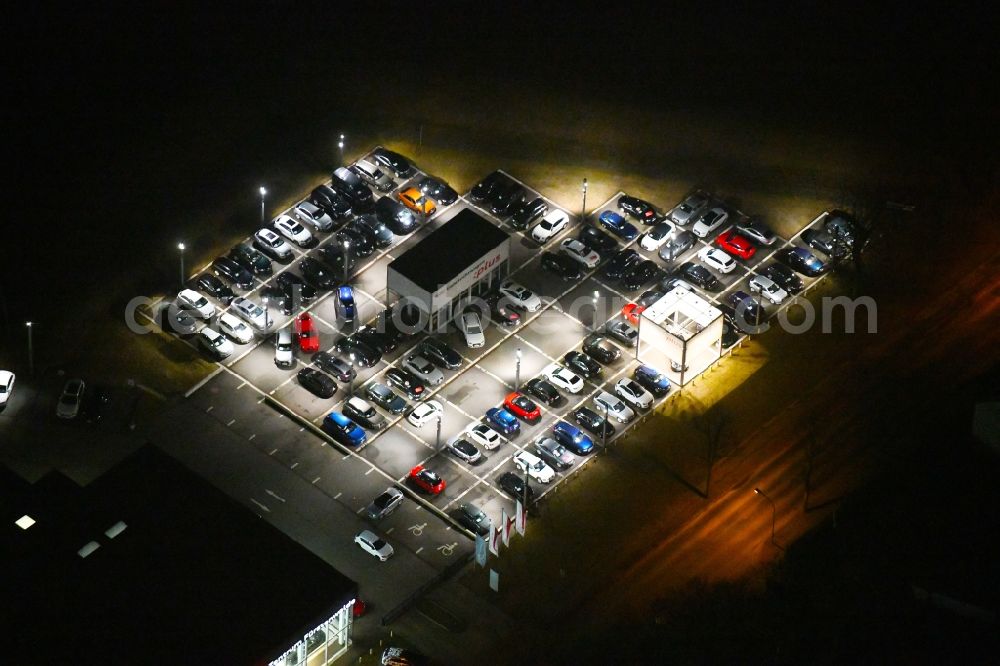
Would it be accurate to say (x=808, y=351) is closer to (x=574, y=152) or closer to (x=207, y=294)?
(x=574, y=152)

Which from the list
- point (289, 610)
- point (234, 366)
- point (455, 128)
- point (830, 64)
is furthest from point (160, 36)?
point (289, 610)

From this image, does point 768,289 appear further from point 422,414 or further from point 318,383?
point 318,383

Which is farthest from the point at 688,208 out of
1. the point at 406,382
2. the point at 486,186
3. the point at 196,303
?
the point at 196,303

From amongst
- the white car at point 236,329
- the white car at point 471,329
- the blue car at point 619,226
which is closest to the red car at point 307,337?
the white car at point 236,329

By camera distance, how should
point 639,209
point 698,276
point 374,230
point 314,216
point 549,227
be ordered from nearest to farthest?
point 698,276 < point 549,227 < point 374,230 < point 314,216 < point 639,209

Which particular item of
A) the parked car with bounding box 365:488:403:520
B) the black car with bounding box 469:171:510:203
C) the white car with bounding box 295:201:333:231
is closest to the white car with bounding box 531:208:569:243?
the black car with bounding box 469:171:510:203

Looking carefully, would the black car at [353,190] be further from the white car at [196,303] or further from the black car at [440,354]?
the black car at [440,354]
